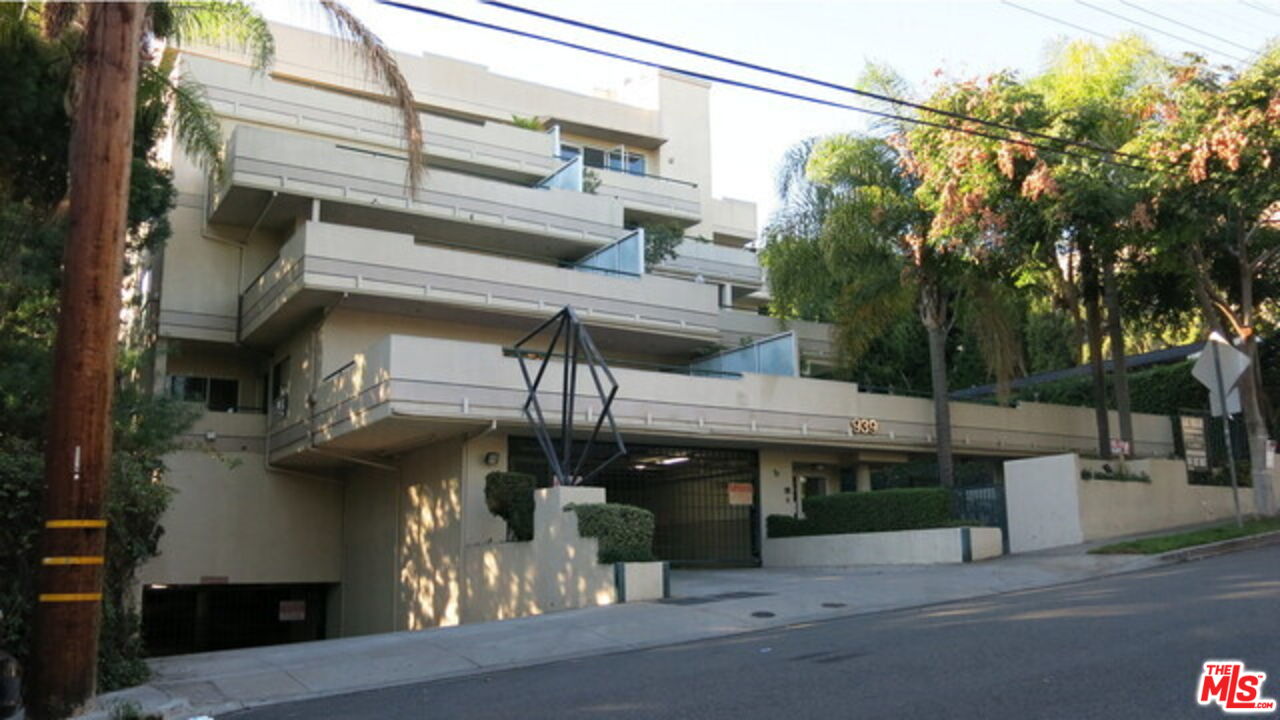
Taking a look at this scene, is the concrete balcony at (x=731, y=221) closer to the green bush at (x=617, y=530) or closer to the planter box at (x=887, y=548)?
the planter box at (x=887, y=548)

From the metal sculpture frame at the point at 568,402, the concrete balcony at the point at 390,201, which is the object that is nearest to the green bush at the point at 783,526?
the metal sculpture frame at the point at 568,402

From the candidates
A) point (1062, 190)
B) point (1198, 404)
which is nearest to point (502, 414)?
point (1062, 190)

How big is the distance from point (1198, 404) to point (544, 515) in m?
19.7

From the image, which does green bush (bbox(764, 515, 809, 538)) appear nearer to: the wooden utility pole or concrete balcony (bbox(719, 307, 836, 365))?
concrete balcony (bbox(719, 307, 836, 365))

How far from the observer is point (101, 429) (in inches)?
376

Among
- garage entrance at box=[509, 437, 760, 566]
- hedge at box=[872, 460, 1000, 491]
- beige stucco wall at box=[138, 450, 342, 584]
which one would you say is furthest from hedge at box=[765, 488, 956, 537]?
beige stucco wall at box=[138, 450, 342, 584]

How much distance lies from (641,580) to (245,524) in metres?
13.2

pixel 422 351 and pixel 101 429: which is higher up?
pixel 422 351

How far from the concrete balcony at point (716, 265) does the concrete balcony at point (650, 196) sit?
1.13m

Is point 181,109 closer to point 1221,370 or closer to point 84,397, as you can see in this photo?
point 84,397

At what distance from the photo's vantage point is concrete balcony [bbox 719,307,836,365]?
31.0 meters

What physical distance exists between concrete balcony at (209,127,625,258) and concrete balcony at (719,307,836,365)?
4.64m

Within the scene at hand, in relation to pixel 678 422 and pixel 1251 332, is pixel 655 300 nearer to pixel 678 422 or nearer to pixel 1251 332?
pixel 678 422

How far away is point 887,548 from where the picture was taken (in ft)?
71.1
